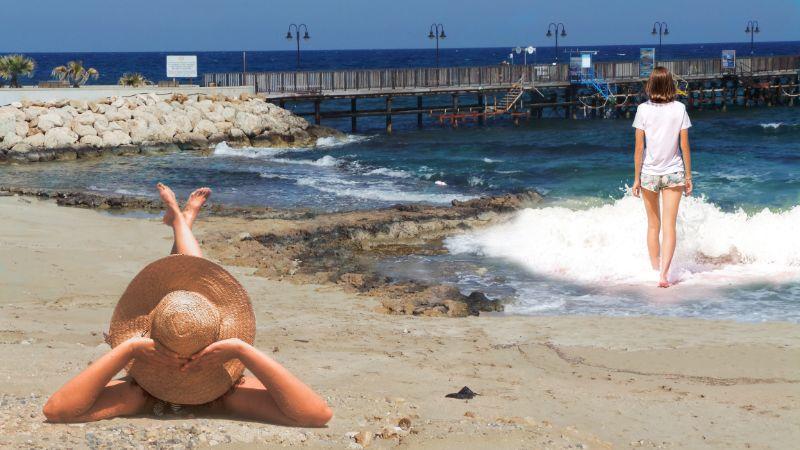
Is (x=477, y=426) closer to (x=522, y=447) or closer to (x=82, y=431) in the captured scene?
(x=522, y=447)

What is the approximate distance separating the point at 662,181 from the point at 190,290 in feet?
20.2

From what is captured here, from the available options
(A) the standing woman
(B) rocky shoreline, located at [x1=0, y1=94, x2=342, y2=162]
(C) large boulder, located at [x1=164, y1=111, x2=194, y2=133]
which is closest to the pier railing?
(B) rocky shoreline, located at [x1=0, y1=94, x2=342, y2=162]

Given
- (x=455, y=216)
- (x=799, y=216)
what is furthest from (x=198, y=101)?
(x=799, y=216)

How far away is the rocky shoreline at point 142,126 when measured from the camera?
29859 mm

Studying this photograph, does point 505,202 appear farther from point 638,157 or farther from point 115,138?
point 115,138

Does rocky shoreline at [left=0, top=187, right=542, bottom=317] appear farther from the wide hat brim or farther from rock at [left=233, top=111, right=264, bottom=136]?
rock at [left=233, top=111, right=264, bottom=136]

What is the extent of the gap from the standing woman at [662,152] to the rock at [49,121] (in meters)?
23.7

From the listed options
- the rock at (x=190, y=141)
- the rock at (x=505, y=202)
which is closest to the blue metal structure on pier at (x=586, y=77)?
the rock at (x=190, y=141)

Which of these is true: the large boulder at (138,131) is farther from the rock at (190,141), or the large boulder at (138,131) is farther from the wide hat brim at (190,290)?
the wide hat brim at (190,290)

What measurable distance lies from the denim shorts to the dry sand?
4.42 feet

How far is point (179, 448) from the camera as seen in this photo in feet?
16.6

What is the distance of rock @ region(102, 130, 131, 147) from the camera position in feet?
102

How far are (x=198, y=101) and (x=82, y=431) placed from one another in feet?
102

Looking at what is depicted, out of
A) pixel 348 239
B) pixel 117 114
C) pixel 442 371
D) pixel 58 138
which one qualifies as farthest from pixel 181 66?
pixel 442 371
